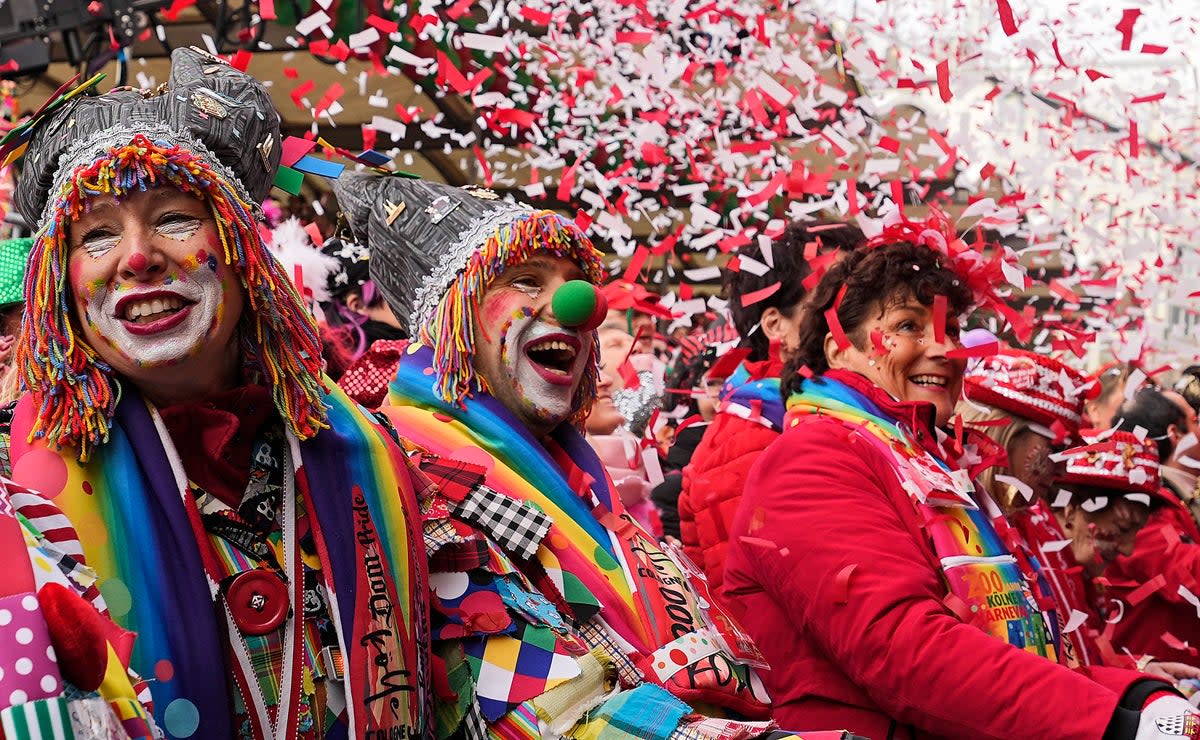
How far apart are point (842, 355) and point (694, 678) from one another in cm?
124

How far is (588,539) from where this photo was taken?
275 centimetres

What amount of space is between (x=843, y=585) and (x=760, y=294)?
171cm

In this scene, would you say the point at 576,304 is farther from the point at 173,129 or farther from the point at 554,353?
the point at 173,129

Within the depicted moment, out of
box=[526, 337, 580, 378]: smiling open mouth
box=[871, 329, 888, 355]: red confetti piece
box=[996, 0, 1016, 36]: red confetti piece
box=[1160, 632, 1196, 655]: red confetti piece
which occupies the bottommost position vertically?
box=[1160, 632, 1196, 655]: red confetti piece

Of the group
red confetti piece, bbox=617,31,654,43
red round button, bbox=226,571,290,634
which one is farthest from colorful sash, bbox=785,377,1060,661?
red confetti piece, bbox=617,31,654,43

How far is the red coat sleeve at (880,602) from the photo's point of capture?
2.70 meters

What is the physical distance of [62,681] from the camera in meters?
1.42

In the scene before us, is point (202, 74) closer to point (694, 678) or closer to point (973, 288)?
point (694, 678)

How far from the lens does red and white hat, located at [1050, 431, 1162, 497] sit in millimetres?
5188

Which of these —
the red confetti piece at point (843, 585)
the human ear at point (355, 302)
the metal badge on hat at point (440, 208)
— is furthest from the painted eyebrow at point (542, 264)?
the human ear at point (355, 302)

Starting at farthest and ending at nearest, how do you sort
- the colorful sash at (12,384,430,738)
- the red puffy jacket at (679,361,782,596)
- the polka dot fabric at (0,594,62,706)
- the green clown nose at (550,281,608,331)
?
the red puffy jacket at (679,361,782,596) → the green clown nose at (550,281,608,331) → the colorful sash at (12,384,430,738) → the polka dot fabric at (0,594,62,706)

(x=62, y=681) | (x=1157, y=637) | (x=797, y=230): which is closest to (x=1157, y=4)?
(x=797, y=230)

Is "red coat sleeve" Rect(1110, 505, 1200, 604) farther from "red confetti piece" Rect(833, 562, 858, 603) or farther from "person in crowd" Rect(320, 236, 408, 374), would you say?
"person in crowd" Rect(320, 236, 408, 374)

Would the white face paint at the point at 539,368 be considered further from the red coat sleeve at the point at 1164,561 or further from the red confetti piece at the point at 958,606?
the red coat sleeve at the point at 1164,561
